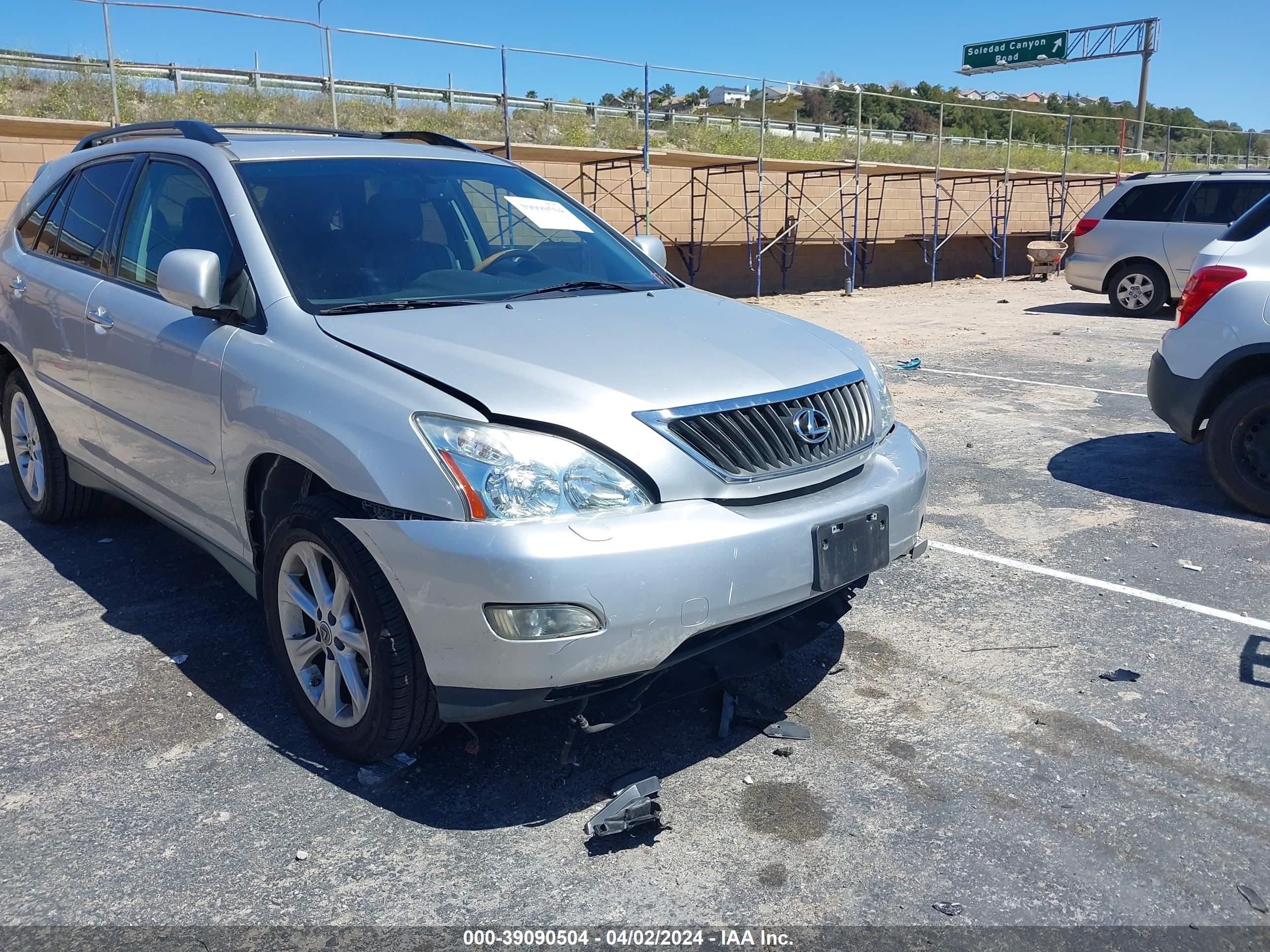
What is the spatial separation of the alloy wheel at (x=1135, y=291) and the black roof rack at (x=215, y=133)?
11891 millimetres

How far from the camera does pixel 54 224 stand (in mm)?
4777

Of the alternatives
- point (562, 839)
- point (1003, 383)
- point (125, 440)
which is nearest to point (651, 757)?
point (562, 839)

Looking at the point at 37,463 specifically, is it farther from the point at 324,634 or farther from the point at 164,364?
the point at 324,634

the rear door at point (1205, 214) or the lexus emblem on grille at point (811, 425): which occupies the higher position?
the rear door at point (1205, 214)

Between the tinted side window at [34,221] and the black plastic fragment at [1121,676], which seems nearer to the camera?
the black plastic fragment at [1121,676]

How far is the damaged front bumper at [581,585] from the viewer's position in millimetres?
2488

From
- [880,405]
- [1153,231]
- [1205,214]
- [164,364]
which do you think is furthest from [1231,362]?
[1153,231]

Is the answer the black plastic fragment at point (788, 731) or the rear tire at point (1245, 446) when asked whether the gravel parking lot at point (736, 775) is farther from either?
the rear tire at point (1245, 446)

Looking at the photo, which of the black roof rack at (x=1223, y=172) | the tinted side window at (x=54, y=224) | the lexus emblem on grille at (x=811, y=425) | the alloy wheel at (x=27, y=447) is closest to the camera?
the lexus emblem on grille at (x=811, y=425)

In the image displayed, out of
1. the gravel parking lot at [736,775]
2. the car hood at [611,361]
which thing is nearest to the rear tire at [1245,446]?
the gravel parking lot at [736,775]

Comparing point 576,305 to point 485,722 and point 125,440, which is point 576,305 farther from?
point 125,440

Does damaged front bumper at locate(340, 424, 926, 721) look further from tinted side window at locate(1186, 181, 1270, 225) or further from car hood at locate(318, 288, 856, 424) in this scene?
tinted side window at locate(1186, 181, 1270, 225)

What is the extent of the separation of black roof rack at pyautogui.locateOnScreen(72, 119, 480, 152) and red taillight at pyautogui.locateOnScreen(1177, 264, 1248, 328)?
150 inches

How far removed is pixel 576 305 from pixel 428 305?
1.61ft
